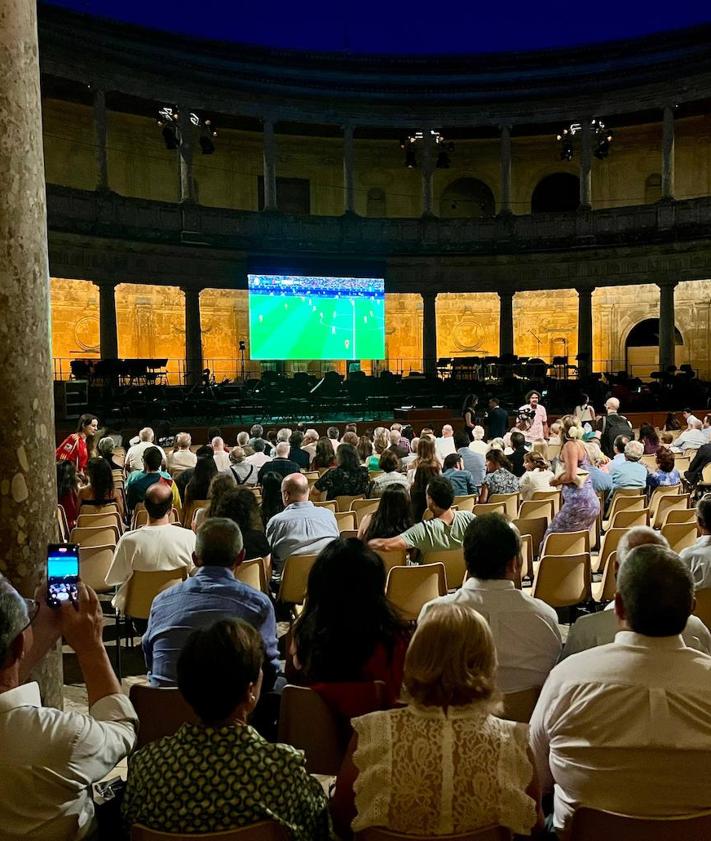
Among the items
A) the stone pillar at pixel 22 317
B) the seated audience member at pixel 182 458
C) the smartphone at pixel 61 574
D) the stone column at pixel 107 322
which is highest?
the stone column at pixel 107 322

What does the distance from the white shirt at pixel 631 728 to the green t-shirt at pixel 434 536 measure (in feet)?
10.6

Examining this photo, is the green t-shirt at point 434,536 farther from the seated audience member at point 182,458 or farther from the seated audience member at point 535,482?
the seated audience member at point 182,458

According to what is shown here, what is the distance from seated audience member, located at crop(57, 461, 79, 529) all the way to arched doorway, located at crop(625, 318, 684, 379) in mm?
24346

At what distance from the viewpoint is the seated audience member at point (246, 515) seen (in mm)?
5934

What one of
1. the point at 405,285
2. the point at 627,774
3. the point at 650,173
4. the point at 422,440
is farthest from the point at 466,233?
the point at 627,774

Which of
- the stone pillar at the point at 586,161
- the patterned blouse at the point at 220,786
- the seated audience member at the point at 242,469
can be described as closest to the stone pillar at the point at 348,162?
the stone pillar at the point at 586,161

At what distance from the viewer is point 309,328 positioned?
86.0 feet

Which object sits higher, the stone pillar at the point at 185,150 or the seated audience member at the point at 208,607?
Result: the stone pillar at the point at 185,150

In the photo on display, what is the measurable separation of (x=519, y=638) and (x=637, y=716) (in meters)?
1.23

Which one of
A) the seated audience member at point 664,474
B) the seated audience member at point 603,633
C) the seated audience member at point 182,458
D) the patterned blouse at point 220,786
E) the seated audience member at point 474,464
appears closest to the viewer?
the patterned blouse at point 220,786

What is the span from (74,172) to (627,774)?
27.6 metres

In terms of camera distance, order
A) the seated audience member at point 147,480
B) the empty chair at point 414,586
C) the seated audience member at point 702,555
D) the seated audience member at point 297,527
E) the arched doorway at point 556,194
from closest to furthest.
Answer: the seated audience member at point 702,555 < the empty chair at point 414,586 < the seated audience member at point 297,527 < the seated audience member at point 147,480 < the arched doorway at point 556,194

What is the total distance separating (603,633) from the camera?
377 centimetres

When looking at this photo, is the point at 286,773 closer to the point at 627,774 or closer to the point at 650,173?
the point at 627,774
